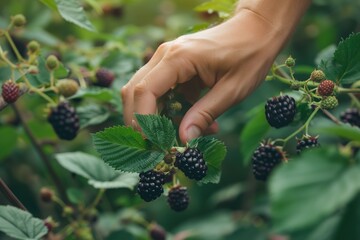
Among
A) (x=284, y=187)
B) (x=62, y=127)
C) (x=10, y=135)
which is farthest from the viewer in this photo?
(x=10, y=135)

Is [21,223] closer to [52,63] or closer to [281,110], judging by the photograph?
[52,63]

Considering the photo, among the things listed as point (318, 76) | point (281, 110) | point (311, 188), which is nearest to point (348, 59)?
point (318, 76)

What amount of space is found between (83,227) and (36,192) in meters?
1.05

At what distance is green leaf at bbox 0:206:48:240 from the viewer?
4.57 feet

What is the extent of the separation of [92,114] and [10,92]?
0.47 metres

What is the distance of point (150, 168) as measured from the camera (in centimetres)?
135

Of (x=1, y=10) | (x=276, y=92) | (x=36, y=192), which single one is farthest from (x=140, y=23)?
(x=36, y=192)

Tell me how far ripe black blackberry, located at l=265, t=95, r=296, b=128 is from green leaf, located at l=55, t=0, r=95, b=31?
639 millimetres

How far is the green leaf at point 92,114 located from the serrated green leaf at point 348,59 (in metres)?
0.83

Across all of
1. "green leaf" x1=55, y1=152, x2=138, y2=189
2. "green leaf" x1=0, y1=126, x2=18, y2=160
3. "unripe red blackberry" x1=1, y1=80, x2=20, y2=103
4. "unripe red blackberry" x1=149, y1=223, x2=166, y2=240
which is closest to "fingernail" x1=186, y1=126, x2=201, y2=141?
"green leaf" x1=55, y1=152, x2=138, y2=189

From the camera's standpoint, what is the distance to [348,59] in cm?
149

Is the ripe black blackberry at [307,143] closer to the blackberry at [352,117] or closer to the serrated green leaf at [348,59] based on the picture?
the serrated green leaf at [348,59]

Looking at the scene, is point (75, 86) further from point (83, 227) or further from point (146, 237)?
point (146, 237)

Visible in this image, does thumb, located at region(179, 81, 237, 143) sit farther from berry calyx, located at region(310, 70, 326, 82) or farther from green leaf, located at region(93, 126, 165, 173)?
berry calyx, located at region(310, 70, 326, 82)
